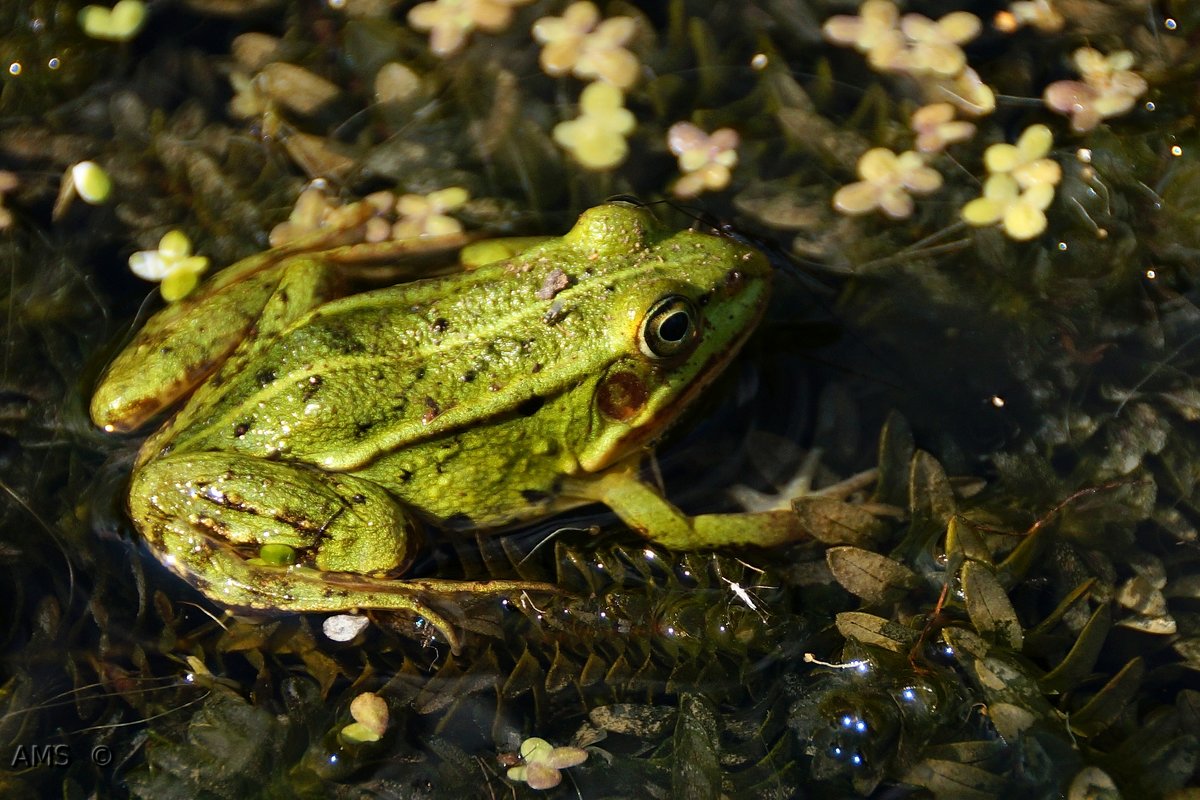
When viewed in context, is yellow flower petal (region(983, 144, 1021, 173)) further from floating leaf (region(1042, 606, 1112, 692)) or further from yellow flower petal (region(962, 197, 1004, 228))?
floating leaf (region(1042, 606, 1112, 692))

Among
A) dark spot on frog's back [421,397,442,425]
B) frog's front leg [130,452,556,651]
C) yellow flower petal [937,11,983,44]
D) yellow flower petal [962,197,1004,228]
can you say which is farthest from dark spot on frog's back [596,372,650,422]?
yellow flower petal [937,11,983,44]

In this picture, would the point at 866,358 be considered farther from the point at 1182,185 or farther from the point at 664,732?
the point at 664,732

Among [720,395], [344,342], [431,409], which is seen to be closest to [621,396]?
→ [720,395]

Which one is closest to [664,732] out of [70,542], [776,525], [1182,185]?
[776,525]

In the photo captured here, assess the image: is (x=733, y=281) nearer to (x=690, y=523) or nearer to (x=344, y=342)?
(x=690, y=523)

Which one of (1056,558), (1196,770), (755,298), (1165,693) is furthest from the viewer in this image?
(755,298)

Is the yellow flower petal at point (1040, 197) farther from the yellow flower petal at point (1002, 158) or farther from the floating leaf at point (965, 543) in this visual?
the floating leaf at point (965, 543)
